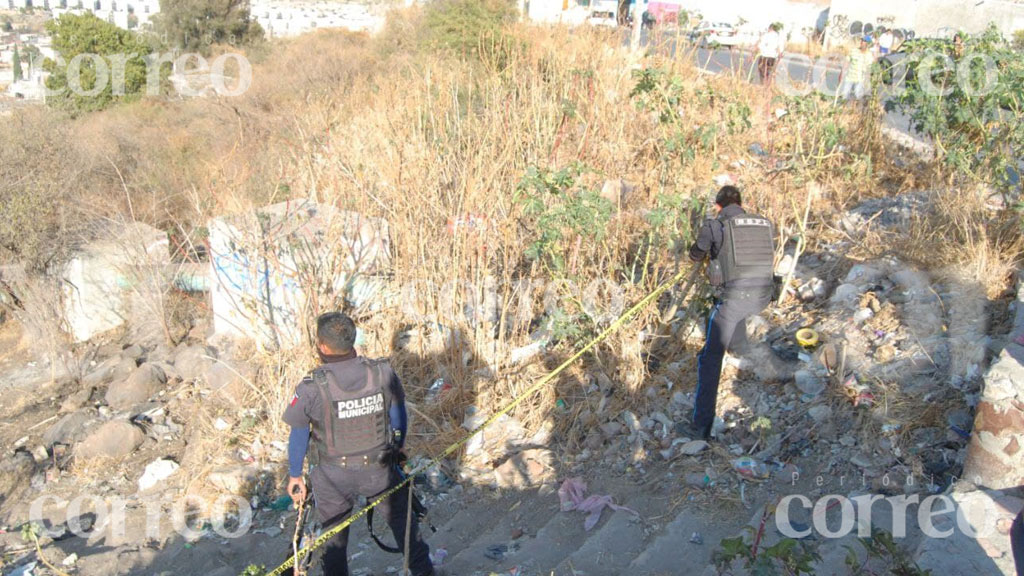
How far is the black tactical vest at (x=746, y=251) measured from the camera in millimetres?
4242

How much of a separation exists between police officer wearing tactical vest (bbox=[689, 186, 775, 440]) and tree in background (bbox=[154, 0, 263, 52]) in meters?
22.1

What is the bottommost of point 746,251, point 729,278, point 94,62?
point 94,62

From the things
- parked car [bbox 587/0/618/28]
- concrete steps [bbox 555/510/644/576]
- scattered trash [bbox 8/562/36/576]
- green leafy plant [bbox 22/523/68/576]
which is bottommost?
scattered trash [bbox 8/562/36/576]

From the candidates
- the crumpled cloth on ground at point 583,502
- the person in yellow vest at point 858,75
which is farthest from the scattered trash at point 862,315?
the person in yellow vest at point 858,75

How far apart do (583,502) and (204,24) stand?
23.4m

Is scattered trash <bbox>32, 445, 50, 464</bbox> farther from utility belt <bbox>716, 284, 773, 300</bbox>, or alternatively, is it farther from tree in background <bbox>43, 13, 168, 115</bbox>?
tree in background <bbox>43, 13, 168, 115</bbox>

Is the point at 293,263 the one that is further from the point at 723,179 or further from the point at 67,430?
the point at 723,179

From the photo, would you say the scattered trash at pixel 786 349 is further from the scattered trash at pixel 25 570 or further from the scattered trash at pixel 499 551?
the scattered trash at pixel 25 570

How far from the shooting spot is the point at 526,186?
4941mm

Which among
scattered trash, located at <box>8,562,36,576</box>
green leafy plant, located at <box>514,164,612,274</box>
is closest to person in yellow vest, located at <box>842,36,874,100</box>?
green leafy plant, located at <box>514,164,612,274</box>

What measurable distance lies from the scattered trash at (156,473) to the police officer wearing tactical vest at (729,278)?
145 inches

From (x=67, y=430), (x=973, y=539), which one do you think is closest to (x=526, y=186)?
(x=973, y=539)

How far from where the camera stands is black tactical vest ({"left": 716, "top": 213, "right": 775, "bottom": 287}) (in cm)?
424

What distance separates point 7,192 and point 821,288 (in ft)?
27.5
